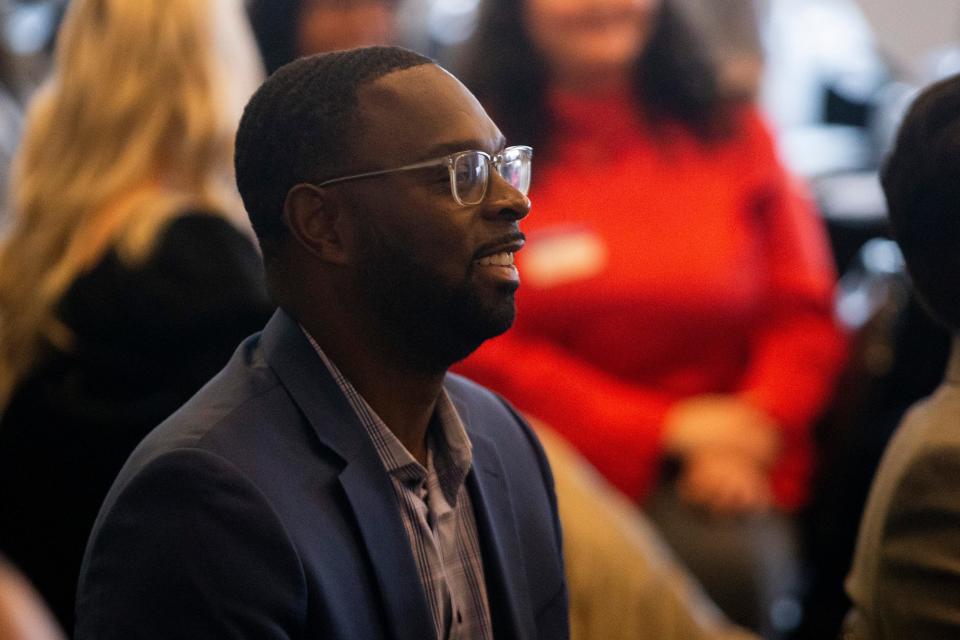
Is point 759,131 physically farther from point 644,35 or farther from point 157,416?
point 157,416

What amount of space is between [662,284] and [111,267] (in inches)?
43.9

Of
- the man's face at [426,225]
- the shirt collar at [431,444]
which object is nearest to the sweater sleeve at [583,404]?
the shirt collar at [431,444]

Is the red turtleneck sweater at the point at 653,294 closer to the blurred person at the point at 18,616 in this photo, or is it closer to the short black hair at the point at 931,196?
the short black hair at the point at 931,196

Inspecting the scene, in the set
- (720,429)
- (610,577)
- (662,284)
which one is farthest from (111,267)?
(720,429)

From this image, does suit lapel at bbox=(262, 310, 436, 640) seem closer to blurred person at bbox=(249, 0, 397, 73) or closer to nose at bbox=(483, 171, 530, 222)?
nose at bbox=(483, 171, 530, 222)

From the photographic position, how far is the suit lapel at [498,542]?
1288mm

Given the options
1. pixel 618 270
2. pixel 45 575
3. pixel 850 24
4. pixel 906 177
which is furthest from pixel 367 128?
pixel 850 24

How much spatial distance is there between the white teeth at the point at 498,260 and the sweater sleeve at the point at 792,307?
1.61 m

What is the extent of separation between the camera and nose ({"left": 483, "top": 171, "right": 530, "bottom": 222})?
1.22m

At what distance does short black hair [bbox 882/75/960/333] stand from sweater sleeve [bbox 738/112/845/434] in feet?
4.09

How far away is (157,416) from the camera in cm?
201

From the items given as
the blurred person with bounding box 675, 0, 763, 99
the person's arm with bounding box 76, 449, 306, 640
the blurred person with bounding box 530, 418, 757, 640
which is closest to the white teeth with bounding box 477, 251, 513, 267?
the person's arm with bounding box 76, 449, 306, 640

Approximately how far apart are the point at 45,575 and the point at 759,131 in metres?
1.70

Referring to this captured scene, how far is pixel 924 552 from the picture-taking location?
140 cm
